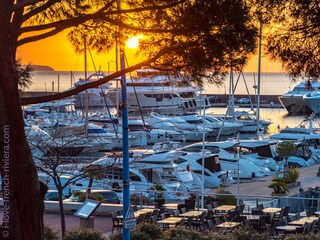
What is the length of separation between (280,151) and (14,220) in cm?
3099

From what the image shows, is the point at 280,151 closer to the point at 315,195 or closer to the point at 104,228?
the point at 315,195

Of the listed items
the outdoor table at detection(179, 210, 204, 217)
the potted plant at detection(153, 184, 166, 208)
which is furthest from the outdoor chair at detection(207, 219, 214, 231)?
the potted plant at detection(153, 184, 166, 208)

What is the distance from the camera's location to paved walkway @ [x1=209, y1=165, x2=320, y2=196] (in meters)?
32.5

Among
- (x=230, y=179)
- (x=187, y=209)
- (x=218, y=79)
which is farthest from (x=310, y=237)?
(x=230, y=179)

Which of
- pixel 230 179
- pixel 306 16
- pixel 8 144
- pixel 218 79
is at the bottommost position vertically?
pixel 230 179

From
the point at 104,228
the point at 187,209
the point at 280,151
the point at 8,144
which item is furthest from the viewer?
the point at 280,151

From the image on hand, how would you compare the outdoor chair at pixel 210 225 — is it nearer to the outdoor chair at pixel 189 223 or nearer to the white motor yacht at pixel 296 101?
the outdoor chair at pixel 189 223

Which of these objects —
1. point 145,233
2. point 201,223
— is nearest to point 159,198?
point 201,223

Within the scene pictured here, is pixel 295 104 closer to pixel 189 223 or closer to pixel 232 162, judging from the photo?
pixel 232 162

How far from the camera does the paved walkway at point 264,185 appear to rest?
32.5 metres

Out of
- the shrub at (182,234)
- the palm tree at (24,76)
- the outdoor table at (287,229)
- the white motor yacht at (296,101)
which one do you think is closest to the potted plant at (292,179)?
the outdoor table at (287,229)

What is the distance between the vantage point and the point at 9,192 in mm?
9867

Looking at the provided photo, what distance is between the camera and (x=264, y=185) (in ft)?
116

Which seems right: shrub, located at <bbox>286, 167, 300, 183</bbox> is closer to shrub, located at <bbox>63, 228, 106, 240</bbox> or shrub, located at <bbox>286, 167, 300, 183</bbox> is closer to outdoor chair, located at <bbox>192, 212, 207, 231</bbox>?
outdoor chair, located at <bbox>192, 212, 207, 231</bbox>
